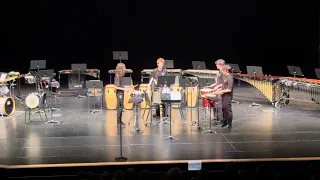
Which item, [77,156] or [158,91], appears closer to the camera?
[77,156]

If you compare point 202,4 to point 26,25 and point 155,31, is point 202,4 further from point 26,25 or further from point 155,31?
point 26,25

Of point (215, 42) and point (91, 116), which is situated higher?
point (215, 42)

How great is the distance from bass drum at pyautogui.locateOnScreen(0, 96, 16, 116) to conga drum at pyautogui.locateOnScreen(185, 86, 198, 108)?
190 inches

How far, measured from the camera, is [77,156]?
8.08m

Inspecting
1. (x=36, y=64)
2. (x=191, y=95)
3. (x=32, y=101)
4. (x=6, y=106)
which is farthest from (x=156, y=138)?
(x=36, y=64)

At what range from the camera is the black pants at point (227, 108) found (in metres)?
10.1

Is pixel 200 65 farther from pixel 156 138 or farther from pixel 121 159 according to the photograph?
pixel 121 159

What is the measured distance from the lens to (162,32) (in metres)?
18.6

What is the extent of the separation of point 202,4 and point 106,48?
431 centimetres

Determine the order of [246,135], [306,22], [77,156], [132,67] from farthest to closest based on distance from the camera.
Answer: [132,67] → [306,22] → [246,135] → [77,156]

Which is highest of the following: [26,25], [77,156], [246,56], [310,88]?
[26,25]

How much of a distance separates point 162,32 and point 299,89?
7492 millimetres

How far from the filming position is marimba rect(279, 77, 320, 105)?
471 inches

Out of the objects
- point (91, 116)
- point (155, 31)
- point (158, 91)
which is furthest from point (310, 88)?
point (155, 31)
